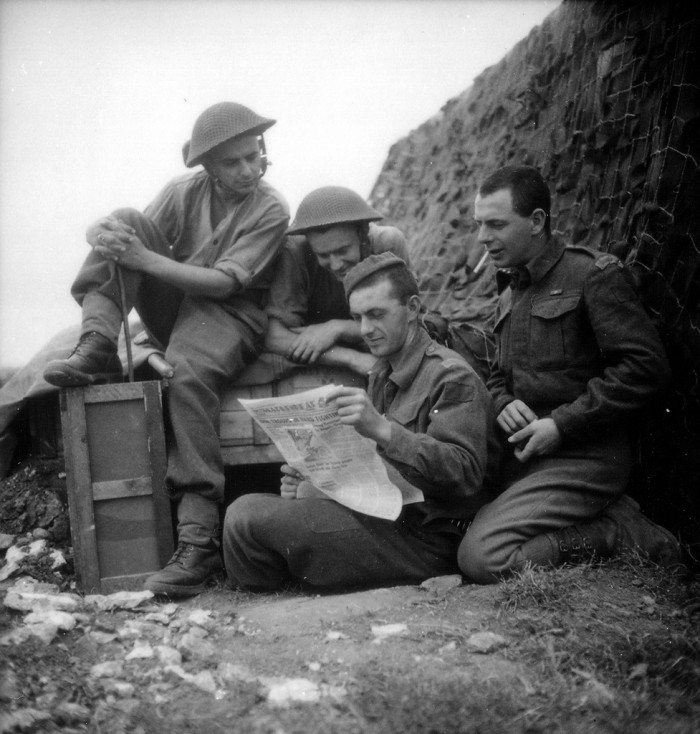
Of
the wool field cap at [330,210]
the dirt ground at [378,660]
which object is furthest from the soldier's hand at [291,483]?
the wool field cap at [330,210]

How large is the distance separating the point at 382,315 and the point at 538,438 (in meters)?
0.81

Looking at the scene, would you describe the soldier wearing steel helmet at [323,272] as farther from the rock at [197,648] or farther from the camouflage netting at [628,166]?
the rock at [197,648]

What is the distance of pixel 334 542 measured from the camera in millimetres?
3344

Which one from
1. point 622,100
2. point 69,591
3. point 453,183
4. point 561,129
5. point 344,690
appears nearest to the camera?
point 344,690

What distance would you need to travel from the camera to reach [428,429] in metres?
3.16

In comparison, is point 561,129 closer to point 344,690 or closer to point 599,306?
point 599,306

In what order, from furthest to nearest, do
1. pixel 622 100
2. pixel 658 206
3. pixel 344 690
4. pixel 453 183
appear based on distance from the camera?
pixel 453 183, pixel 622 100, pixel 658 206, pixel 344 690

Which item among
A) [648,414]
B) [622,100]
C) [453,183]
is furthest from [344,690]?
[453,183]

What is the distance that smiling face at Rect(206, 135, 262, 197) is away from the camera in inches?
162

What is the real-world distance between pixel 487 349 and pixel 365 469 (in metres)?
1.38

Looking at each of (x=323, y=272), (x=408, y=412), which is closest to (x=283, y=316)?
(x=323, y=272)

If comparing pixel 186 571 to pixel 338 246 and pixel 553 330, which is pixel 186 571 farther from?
pixel 553 330

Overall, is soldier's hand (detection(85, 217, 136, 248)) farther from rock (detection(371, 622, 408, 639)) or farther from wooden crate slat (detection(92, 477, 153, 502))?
rock (detection(371, 622, 408, 639))

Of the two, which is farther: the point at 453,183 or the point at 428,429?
Result: the point at 453,183
